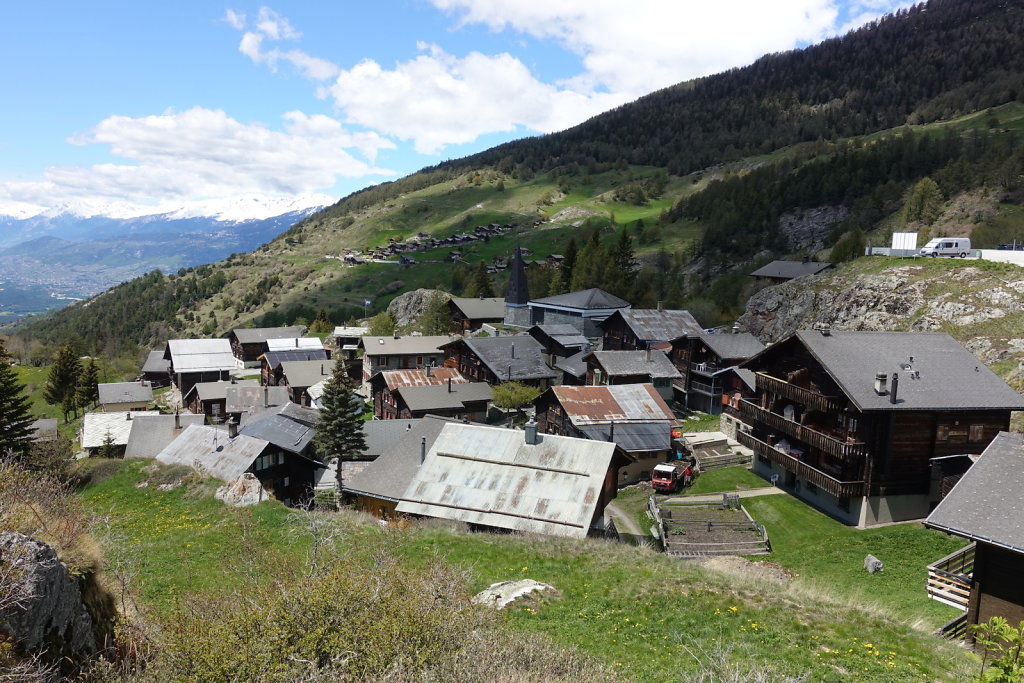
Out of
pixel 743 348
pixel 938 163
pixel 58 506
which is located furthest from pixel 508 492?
pixel 938 163

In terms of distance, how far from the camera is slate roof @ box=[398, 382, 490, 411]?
2419 inches

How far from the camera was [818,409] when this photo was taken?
35.0 metres

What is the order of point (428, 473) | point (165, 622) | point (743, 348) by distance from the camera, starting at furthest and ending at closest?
point (743, 348) < point (428, 473) < point (165, 622)

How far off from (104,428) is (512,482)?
56.9 meters

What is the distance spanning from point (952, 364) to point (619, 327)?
130 ft

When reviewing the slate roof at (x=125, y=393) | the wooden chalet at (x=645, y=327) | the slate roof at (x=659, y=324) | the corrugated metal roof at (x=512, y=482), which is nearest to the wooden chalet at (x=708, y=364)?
the wooden chalet at (x=645, y=327)

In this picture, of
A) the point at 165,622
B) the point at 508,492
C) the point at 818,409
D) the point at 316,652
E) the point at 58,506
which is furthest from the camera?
the point at 818,409

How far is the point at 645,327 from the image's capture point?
6869cm

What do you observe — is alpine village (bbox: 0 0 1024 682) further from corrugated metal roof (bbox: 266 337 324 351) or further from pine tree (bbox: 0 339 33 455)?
corrugated metal roof (bbox: 266 337 324 351)

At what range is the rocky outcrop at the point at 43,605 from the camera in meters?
10.5

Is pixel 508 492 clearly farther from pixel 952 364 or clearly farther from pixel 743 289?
pixel 743 289

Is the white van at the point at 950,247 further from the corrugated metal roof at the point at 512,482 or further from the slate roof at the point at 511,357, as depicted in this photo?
the corrugated metal roof at the point at 512,482

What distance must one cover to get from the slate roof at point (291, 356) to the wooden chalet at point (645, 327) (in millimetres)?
48597

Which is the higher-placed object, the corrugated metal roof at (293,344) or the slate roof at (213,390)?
the corrugated metal roof at (293,344)
